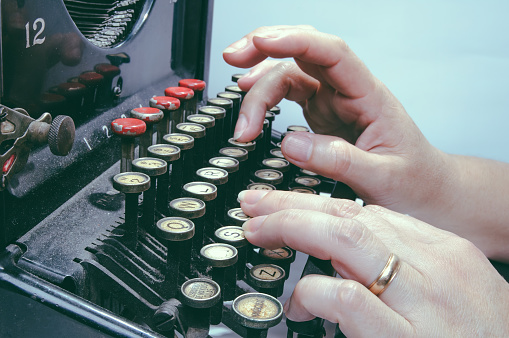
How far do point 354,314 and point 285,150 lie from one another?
0.50m

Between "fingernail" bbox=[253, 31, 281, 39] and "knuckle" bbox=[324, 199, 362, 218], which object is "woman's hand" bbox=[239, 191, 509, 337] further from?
"fingernail" bbox=[253, 31, 281, 39]

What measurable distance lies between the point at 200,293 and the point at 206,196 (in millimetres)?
286

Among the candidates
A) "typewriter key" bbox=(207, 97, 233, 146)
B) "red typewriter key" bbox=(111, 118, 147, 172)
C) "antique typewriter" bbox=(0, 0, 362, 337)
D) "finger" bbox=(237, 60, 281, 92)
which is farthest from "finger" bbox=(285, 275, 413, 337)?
"typewriter key" bbox=(207, 97, 233, 146)

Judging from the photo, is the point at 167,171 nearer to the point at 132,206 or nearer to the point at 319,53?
the point at 132,206

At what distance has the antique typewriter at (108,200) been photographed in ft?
3.24

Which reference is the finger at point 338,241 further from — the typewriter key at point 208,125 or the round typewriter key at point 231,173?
the typewriter key at point 208,125

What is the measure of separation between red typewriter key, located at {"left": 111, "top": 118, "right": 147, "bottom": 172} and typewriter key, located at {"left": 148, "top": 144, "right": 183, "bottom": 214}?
0.05 m

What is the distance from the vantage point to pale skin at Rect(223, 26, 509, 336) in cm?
94

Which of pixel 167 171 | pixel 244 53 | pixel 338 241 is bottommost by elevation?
pixel 167 171

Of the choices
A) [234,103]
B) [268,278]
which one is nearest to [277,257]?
[268,278]

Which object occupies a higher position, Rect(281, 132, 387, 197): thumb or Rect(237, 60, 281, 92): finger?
Rect(237, 60, 281, 92): finger

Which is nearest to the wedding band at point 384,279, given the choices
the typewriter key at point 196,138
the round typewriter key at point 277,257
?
the round typewriter key at point 277,257

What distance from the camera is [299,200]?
1.13 meters

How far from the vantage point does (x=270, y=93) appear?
147cm
